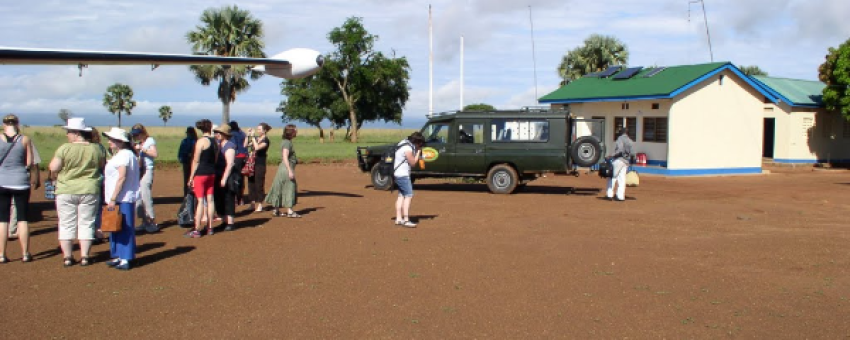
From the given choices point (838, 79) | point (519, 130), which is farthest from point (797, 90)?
point (519, 130)

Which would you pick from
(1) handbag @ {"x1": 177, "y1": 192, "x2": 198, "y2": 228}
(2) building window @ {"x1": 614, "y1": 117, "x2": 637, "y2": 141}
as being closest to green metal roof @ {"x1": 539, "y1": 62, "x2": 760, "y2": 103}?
(2) building window @ {"x1": 614, "y1": 117, "x2": 637, "y2": 141}

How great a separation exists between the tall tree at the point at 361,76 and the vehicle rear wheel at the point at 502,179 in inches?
1512

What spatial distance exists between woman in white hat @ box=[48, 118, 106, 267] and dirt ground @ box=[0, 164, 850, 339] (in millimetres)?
439

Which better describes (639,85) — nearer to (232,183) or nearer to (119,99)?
(232,183)

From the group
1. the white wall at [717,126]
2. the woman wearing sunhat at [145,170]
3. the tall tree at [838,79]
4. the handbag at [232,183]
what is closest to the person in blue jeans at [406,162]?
the handbag at [232,183]

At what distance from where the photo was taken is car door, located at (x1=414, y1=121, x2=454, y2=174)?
16.9 metres

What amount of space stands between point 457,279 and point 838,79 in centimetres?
2334

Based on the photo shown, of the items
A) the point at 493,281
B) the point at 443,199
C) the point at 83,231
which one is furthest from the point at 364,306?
the point at 443,199

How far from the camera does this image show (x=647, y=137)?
77.8ft

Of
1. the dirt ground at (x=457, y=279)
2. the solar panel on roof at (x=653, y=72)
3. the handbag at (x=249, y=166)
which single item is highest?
the solar panel on roof at (x=653, y=72)

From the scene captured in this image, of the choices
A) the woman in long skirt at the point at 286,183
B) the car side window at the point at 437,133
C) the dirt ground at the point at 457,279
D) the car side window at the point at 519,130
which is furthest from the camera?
the car side window at the point at 437,133

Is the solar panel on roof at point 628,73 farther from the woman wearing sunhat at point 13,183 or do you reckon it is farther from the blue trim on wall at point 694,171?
the woman wearing sunhat at point 13,183

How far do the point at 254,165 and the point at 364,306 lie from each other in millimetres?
6473

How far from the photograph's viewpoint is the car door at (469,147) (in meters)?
16.7
